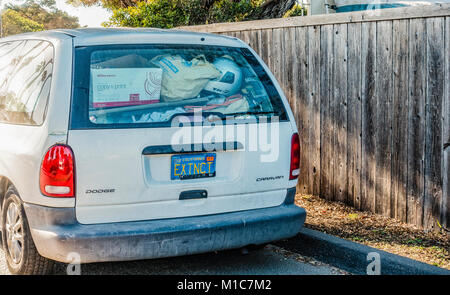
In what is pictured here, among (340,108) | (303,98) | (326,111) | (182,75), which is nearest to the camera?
(182,75)

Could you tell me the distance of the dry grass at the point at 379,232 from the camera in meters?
5.13

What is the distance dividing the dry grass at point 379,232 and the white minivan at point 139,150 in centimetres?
109

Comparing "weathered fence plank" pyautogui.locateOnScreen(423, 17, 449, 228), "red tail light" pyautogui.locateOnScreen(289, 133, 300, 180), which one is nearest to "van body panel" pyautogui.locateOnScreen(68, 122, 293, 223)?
"red tail light" pyautogui.locateOnScreen(289, 133, 300, 180)

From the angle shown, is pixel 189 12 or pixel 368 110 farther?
pixel 189 12

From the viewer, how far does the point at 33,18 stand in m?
52.9

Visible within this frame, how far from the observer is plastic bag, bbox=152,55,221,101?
4465 mm

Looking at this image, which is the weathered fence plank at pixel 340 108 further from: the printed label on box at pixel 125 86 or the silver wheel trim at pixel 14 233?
the silver wheel trim at pixel 14 233

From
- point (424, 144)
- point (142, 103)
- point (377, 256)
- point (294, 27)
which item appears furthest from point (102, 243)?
point (294, 27)

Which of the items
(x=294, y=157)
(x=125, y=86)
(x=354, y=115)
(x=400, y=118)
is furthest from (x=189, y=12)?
(x=125, y=86)

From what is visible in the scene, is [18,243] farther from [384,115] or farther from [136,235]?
[384,115]

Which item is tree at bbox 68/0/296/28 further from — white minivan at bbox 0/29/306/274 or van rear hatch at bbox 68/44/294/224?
van rear hatch at bbox 68/44/294/224

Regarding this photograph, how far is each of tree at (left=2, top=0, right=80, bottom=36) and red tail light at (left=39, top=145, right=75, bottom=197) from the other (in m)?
43.5

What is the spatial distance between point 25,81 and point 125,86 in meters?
0.88
